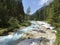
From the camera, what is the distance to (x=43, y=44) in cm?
1577

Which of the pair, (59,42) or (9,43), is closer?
(59,42)

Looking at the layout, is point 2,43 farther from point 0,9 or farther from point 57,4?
point 57,4

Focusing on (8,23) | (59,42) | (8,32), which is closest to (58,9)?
(8,23)

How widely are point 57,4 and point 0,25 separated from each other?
13.0 meters

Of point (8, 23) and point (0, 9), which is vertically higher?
point (0, 9)

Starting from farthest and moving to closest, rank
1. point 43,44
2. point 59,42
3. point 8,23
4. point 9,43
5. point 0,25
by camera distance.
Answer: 1. point 8,23
2. point 0,25
3. point 9,43
4. point 43,44
5. point 59,42

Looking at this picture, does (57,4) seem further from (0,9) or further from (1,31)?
(1,31)

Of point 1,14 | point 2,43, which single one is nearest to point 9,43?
point 2,43

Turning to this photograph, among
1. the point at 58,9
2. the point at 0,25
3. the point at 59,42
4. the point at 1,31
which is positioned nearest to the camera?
the point at 59,42

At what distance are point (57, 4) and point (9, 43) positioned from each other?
19141 mm

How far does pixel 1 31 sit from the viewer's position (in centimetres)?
2503

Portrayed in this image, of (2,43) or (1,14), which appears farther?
(1,14)

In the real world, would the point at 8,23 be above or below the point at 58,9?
below

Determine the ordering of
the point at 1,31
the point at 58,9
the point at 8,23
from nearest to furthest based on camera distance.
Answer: the point at 1,31 < the point at 8,23 < the point at 58,9
